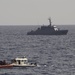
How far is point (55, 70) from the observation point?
70.9m

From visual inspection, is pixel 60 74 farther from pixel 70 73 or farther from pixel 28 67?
pixel 28 67

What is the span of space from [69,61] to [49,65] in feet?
23.6

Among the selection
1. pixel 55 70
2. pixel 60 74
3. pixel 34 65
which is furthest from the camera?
pixel 34 65

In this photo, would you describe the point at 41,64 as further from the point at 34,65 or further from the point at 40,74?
the point at 40,74

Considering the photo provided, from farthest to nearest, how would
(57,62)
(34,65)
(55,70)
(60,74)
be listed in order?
(57,62)
(34,65)
(55,70)
(60,74)

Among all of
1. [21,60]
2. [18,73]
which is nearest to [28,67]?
[21,60]

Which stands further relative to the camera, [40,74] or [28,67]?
[28,67]

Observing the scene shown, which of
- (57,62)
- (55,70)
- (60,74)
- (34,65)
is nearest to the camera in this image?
(60,74)

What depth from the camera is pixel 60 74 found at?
217 ft

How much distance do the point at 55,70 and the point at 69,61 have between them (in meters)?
14.1

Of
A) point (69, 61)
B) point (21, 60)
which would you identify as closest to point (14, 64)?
point (21, 60)

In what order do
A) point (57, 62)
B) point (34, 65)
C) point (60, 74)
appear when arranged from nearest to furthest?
point (60, 74)
point (34, 65)
point (57, 62)

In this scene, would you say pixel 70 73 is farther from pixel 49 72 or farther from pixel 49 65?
pixel 49 65

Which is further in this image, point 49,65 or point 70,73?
point 49,65
